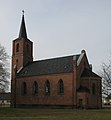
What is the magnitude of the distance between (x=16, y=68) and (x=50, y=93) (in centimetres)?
1457

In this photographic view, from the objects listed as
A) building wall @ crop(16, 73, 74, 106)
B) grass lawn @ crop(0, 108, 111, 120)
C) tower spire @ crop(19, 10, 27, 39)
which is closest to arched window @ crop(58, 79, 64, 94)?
building wall @ crop(16, 73, 74, 106)

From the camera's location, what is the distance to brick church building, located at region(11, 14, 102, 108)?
5531cm

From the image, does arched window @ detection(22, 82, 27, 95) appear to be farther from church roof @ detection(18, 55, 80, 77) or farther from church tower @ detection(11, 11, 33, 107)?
church tower @ detection(11, 11, 33, 107)

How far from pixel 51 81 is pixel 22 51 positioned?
1445 centimetres

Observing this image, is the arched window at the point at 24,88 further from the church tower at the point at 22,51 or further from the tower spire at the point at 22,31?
the tower spire at the point at 22,31

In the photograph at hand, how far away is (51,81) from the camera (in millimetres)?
59531

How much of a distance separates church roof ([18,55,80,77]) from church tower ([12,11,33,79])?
6.80ft

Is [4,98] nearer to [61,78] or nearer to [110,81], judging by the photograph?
[61,78]

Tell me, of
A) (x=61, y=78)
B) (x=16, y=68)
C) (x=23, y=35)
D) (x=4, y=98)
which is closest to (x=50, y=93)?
(x=61, y=78)

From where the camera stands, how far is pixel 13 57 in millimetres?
71625

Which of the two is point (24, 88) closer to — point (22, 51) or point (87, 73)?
point (22, 51)

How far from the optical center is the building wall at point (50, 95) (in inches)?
2202

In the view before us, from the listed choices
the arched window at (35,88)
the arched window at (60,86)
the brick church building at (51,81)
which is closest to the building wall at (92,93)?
the brick church building at (51,81)

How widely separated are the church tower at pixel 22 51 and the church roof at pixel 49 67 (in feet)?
6.80
